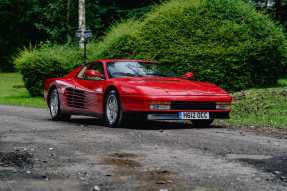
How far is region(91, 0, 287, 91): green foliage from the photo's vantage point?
21500mm

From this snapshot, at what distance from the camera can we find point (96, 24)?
143 ft

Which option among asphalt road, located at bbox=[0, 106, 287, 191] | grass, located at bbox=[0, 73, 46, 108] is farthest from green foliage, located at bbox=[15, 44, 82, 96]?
asphalt road, located at bbox=[0, 106, 287, 191]

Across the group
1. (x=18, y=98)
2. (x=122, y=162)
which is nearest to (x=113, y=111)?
(x=122, y=162)

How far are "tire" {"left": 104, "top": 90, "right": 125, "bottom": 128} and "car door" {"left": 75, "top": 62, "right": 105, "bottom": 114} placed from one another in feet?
0.71

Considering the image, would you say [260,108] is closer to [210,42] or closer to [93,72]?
[93,72]

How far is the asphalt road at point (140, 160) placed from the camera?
6195mm

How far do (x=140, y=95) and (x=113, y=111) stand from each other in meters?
0.87

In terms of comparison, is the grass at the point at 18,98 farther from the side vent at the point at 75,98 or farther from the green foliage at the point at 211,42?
the side vent at the point at 75,98

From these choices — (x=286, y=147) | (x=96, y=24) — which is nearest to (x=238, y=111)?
(x=286, y=147)

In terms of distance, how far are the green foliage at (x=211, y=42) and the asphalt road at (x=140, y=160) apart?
32.8 ft

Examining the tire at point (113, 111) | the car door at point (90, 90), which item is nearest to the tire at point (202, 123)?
the tire at point (113, 111)

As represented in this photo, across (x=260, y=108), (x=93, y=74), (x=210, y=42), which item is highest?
(x=210, y=42)

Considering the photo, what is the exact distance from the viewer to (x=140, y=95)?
37.9 ft

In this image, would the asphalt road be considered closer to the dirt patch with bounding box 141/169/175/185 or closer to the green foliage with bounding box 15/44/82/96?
the dirt patch with bounding box 141/169/175/185
